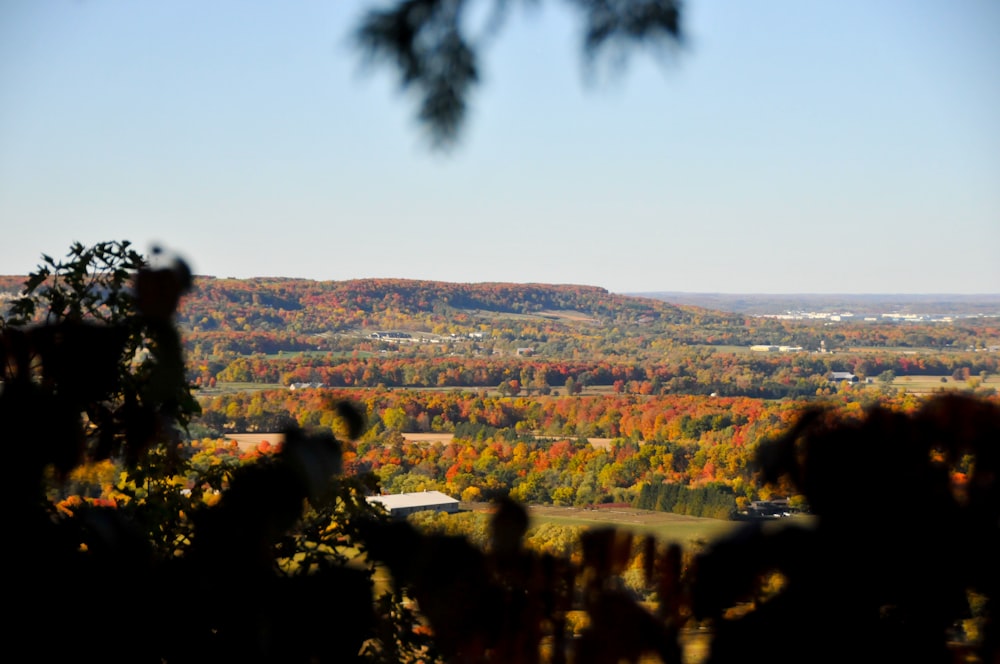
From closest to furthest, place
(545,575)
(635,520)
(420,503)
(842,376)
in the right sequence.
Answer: (545,575) → (420,503) → (635,520) → (842,376)

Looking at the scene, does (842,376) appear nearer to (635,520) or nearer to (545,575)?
(635,520)

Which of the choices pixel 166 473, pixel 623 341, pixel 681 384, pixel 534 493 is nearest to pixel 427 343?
pixel 623 341

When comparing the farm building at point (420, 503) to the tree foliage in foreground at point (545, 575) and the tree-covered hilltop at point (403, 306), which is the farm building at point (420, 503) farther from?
the tree-covered hilltop at point (403, 306)

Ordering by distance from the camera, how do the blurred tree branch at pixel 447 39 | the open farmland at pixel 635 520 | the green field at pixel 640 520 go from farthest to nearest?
the open farmland at pixel 635 520 < the green field at pixel 640 520 < the blurred tree branch at pixel 447 39

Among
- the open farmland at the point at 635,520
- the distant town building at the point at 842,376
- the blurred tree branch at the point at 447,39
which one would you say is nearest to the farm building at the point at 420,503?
the open farmland at the point at 635,520

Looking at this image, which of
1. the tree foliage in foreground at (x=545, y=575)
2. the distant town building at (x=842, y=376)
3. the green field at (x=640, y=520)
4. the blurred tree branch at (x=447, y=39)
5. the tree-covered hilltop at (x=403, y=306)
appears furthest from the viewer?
the distant town building at (x=842, y=376)

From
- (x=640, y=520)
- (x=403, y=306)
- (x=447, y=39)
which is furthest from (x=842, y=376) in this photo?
(x=447, y=39)

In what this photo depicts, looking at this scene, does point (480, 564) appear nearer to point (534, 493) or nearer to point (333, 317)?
point (534, 493)

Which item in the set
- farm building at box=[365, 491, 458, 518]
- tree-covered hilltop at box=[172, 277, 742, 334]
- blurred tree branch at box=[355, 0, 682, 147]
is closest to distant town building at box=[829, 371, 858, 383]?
tree-covered hilltop at box=[172, 277, 742, 334]

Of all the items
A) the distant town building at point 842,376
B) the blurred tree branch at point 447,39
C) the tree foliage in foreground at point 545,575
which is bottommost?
the distant town building at point 842,376
